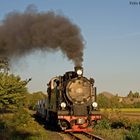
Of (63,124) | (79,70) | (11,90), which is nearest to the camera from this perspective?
(79,70)

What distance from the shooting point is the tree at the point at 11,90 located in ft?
87.9

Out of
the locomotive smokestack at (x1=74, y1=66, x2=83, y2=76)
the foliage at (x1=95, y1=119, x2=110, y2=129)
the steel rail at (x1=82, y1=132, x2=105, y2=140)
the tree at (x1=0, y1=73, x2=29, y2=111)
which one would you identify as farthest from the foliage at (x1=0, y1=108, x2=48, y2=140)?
the foliage at (x1=95, y1=119, x2=110, y2=129)

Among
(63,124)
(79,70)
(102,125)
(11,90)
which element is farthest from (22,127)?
(11,90)

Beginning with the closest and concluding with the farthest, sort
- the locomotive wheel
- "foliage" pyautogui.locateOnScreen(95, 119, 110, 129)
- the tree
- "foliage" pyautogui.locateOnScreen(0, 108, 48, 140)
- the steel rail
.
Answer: the steel rail < "foliage" pyautogui.locateOnScreen(0, 108, 48, 140) < the locomotive wheel < "foliage" pyautogui.locateOnScreen(95, 119, 110, 129) < the tree

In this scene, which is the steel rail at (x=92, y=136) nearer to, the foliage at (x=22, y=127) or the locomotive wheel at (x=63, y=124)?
the locomotive wheel at (x=63, y=124)

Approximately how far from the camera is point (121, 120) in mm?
28328

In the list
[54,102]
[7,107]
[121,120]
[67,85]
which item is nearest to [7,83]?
[7,107]

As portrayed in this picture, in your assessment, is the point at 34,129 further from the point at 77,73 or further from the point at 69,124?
the point at 77,73

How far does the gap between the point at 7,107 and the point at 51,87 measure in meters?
5.93

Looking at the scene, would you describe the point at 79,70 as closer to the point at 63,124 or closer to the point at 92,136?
the point at 63,124

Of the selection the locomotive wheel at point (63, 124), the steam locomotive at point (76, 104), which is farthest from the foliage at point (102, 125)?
the locomotive wheel at point (63, 124)

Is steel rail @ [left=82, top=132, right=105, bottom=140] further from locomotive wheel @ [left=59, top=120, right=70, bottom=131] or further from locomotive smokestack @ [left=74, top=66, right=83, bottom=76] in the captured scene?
locomotive smokestack @ [left=74, top=66, right=83, bottom=76]

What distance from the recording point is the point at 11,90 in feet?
95.5

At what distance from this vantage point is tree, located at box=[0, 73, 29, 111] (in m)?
26.8
